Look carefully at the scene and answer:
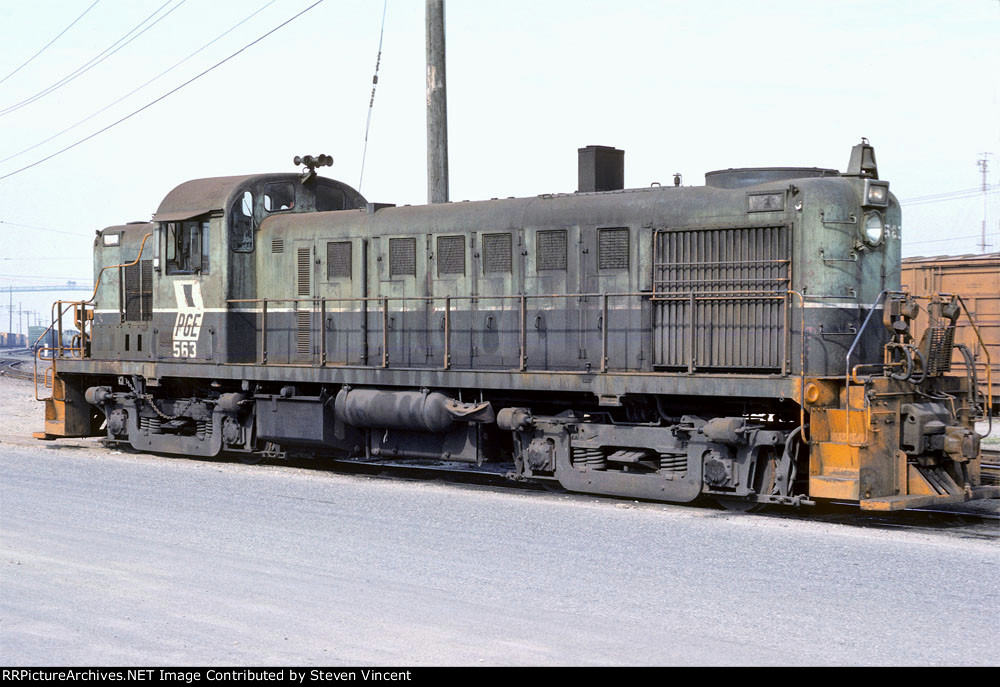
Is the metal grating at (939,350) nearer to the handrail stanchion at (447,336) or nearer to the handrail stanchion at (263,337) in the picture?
the handrail stanchion at (447,336)

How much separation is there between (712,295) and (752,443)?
160cm

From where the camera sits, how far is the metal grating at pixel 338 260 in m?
14.9

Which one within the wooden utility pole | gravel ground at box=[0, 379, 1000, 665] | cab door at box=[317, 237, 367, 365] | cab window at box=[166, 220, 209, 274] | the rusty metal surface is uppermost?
the wooden utility pole

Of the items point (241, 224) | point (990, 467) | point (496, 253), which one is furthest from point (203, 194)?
point (990, 467)

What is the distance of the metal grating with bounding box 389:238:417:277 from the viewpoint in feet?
46.6

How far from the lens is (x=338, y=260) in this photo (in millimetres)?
14922

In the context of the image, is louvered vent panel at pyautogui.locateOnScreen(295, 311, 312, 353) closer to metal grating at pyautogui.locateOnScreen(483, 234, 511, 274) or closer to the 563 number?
the 563 number

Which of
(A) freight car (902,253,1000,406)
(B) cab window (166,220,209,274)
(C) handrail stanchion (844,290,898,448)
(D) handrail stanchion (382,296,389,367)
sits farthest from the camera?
(A) freight car (902,253,1000,406)

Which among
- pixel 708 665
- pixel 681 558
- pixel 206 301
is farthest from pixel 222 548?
pixel 206 301

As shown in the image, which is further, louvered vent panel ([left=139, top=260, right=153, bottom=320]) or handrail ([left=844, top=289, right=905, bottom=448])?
louvered vent panel ([left=139, top=260, right=153, bottom=320])

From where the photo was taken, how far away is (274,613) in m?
6.84

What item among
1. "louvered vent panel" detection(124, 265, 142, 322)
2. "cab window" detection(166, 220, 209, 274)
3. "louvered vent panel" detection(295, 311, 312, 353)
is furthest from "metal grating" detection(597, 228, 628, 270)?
"louvered vent panel" detection(124, 265, 142, 322)

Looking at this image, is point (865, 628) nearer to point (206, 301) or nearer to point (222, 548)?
point (222, 548)

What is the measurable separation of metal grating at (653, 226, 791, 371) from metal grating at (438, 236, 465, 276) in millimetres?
2588
